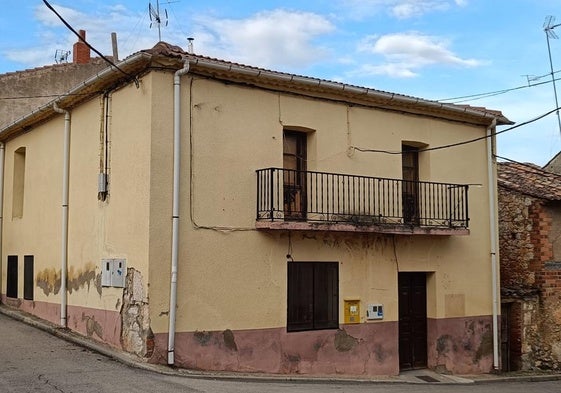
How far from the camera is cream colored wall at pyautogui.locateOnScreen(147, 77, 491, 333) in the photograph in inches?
445

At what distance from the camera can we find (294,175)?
12.8 m

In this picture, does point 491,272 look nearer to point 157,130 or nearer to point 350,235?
point 350,235

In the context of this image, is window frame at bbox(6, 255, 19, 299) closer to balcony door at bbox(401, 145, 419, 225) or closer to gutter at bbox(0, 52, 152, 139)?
gutter at bbox(0, 52, 152, 139)

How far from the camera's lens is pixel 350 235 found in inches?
523

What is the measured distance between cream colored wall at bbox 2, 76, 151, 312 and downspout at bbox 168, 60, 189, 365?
42cm

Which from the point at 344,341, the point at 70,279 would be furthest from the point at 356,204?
the point at 70,279

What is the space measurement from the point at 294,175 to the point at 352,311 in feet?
9.42

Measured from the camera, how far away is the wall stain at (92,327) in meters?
12.1

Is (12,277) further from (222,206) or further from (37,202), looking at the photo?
(222,206)

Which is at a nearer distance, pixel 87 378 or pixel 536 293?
pixel 87 378

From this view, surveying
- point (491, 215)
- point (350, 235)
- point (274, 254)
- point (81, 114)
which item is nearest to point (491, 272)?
point (491, 215)

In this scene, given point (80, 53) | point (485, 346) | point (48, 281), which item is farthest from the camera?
point (80, 53)

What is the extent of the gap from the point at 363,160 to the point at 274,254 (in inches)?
113

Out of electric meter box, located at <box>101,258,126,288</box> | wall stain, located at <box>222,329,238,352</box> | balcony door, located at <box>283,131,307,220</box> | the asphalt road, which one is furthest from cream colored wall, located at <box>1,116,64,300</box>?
balcony door, located at <box>283,131,307,220</box>
